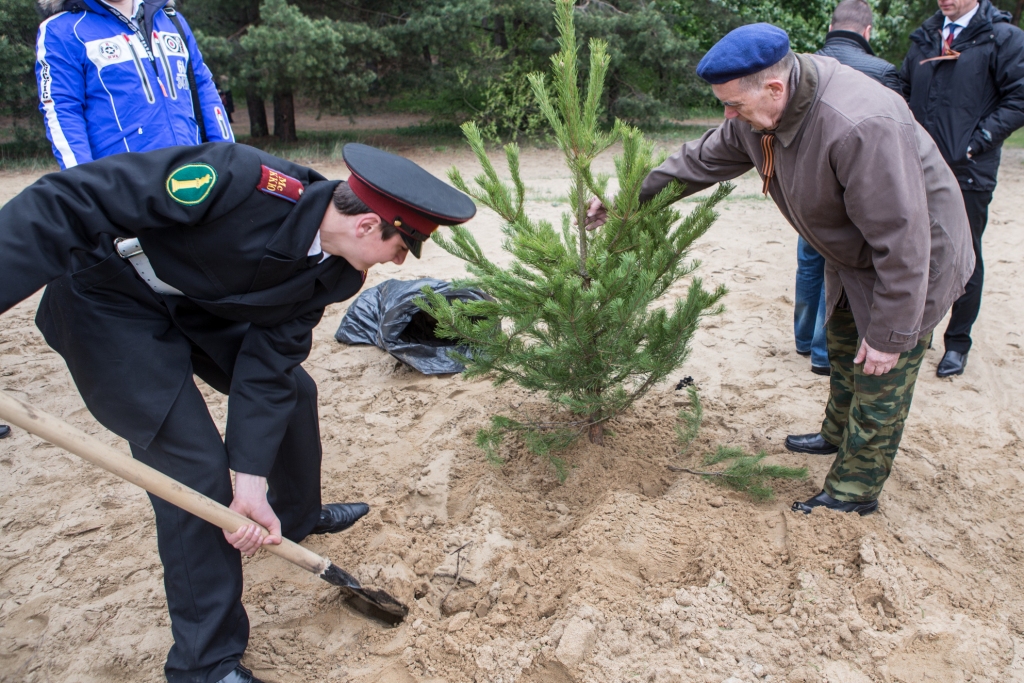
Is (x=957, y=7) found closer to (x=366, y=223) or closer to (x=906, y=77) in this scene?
(x=906, y=77)

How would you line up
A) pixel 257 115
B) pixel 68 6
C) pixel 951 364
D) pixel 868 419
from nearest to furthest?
pixel 868 419 < pixel 68 6 < pixel 951 364 < pixel 257 115

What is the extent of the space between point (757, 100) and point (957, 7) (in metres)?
2.34

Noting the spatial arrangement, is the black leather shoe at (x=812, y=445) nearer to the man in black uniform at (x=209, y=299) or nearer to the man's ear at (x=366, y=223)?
the man in black uniform at (x=209, y=299)

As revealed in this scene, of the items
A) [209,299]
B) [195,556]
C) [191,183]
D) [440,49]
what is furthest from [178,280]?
[440,49]

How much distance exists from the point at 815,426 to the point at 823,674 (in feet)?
5.63

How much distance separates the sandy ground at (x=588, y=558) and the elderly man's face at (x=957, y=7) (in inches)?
73.8

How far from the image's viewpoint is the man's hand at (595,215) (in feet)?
9.43

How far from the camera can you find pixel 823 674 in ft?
6.73

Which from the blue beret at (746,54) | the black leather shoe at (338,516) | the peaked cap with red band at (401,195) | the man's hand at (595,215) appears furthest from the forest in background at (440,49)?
the blue beret at (746,54)

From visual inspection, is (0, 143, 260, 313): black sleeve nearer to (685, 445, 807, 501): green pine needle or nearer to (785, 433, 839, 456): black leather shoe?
(685, 445, 807, 501): green pine needle

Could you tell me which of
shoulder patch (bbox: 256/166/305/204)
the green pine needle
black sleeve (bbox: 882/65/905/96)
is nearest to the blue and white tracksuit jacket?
shoulder patch (bbox: 256/166/305/204)

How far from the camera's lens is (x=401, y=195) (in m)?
2.01

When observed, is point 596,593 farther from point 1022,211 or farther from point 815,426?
point 1022,211

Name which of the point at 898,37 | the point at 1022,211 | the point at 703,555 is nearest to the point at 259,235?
the point at 703,555
